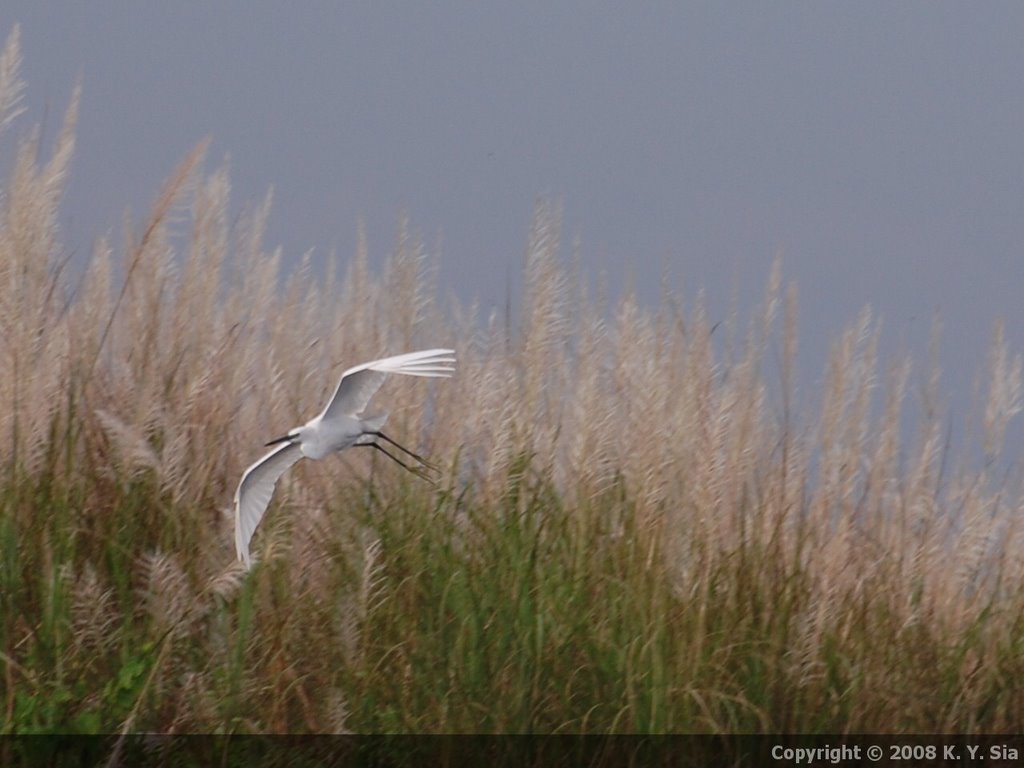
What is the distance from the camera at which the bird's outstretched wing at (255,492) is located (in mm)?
2998

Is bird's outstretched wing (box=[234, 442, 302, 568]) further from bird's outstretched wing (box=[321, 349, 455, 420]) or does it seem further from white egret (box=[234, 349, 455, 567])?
bird's outstretched wing (box=[321, 349, 455, 420])

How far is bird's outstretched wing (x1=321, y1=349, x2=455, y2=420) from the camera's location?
8.73 feet

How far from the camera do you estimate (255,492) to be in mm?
3086

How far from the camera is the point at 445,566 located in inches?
132

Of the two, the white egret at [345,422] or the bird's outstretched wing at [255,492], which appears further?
the bird's outstretched wing at [255,492]

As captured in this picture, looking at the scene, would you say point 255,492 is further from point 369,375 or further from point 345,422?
point 369,375

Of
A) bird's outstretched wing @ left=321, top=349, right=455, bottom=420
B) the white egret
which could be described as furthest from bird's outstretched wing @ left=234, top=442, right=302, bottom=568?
bird's outstretched wing @ left=321, top=349, right=455, bottom=420

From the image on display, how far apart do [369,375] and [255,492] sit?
0.50 m

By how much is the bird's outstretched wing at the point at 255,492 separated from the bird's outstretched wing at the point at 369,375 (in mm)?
200

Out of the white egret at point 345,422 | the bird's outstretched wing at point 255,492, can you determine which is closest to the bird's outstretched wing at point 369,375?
the white egret at point 345,422

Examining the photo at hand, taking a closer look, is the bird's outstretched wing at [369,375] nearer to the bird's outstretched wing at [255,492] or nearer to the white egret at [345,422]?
the white egret at [345,422]

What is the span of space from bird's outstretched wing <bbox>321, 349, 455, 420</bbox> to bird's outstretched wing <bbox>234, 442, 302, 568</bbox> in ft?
0.66

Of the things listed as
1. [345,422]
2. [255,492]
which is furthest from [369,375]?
[255,492]

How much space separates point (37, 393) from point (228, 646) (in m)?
0.97
